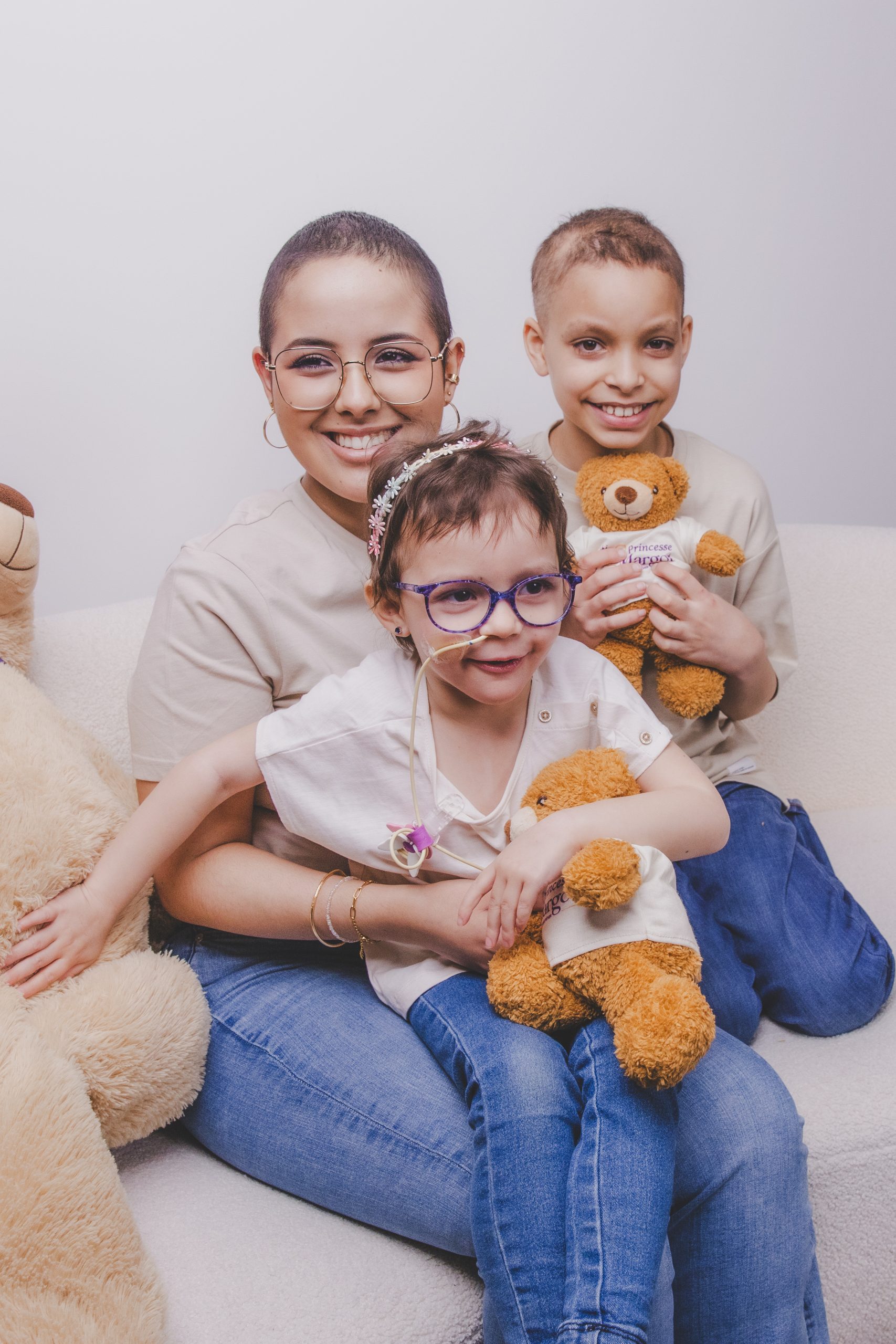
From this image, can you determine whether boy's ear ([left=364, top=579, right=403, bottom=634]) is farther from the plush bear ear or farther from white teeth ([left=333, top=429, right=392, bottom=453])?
the plush bear ear

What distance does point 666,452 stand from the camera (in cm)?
162

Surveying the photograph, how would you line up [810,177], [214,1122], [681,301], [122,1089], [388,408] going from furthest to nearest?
[810,177]
[681,301]
[388,408]
[214,1122]
[122,1089]

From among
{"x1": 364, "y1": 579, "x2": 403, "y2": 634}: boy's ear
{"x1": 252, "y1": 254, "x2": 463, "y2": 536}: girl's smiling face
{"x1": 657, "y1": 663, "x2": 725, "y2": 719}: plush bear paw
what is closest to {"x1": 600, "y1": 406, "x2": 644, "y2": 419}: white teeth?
{"x1": 252, "y1": 254, "x2": 463, "y2": 536}: girl's smiling face

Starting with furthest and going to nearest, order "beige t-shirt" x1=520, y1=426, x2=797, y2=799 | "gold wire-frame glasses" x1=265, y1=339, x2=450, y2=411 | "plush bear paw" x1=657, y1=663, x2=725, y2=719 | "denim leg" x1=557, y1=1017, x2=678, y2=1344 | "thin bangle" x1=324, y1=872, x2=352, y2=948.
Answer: "beige t-shirt" x1=520, y1=426, x2=797, y2=799, "plush bear paw" x1=657, y1=663, x2=725, y2=719, "gold wire-frame glasses" x1=265, y1=339, x2=450, y2=411, "thin bangle" x1=324, y1=872, x2=352, y2=948, "denim leg" x1=557, y1=1017, x2=678, y2=1344

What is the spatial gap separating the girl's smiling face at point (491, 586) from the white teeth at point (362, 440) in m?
0.24

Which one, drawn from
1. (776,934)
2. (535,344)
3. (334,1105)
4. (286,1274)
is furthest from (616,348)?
(286,1274)

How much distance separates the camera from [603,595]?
144 cm

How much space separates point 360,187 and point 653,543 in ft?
2.88

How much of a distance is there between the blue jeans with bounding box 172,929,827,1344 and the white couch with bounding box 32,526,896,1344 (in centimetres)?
4

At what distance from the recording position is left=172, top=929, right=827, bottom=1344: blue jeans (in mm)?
1069

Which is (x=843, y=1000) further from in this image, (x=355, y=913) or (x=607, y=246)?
(x=607, y=246)

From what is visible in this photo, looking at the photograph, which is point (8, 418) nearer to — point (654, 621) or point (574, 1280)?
point (654, 621)

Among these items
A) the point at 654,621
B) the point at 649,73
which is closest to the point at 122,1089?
the point at 654,621

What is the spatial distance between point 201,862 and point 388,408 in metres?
0.56
